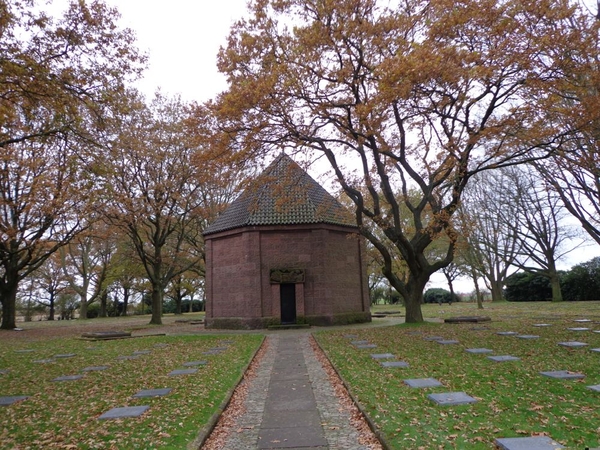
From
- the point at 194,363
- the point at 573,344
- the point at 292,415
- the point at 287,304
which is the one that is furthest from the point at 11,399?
the point at 287,304

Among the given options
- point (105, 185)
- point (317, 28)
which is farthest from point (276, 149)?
point (105, 185)

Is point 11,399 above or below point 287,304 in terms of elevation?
below

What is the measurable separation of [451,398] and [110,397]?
231 inches

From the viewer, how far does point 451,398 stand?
6.32 meters

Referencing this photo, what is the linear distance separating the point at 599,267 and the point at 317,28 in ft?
114

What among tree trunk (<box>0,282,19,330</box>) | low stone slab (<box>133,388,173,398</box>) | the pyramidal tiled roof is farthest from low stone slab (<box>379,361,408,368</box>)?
tree trunk (<box>0,282,19,330</box>)

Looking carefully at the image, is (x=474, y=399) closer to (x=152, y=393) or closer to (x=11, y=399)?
(x=152, y=393)

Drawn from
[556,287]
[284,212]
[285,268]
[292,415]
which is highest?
[284,212]

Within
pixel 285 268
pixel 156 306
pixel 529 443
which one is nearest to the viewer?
pixel 529 443

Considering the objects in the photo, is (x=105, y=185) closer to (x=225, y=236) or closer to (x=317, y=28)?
(x=317, y=28)

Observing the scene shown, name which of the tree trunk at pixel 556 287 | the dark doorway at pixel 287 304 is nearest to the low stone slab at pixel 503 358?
the dark doorway at pixel 287 304

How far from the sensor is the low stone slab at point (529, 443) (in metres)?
4.25

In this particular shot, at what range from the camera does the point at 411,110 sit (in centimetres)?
1584

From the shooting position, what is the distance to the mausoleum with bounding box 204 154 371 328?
900 inches
